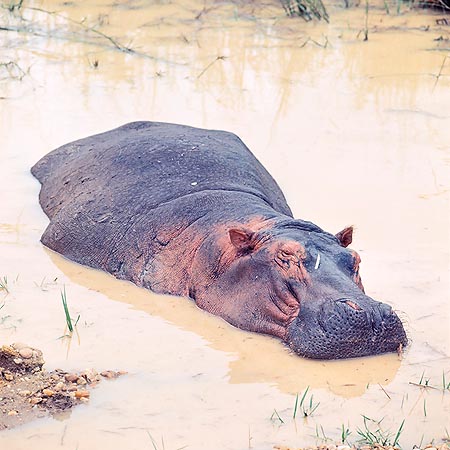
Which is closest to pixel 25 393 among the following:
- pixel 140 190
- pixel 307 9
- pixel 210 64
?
pixel 140 190

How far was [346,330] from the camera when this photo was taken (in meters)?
4.94

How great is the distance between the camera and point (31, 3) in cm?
1205

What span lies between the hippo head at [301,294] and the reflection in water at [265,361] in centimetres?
5

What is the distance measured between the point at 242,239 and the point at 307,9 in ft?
22.9

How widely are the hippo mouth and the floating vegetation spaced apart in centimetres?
730

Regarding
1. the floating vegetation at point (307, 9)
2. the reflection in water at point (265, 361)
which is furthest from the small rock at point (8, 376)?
the floating vegetation at point (307, 9)

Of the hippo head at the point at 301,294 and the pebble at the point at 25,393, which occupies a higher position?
the hippo head at the point at 301,294

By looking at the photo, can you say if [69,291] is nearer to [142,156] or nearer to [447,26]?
[142,156]

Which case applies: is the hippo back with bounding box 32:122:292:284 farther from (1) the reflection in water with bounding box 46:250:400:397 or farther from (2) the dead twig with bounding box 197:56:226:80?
(2) the dead twig with bounding box 197:56:226:80

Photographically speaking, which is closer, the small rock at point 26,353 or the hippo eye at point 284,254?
the small rock at point 26,353

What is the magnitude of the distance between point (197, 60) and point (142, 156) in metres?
4.05

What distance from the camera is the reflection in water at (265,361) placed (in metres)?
4.83

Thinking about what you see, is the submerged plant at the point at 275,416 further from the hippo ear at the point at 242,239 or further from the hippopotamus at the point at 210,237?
the hippo ear at the point at 242,239

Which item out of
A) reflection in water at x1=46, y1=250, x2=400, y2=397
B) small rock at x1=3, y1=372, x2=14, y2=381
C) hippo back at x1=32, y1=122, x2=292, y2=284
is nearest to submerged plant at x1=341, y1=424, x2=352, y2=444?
reflection in water at x1=46, y1=250, x2=400, y2=397
